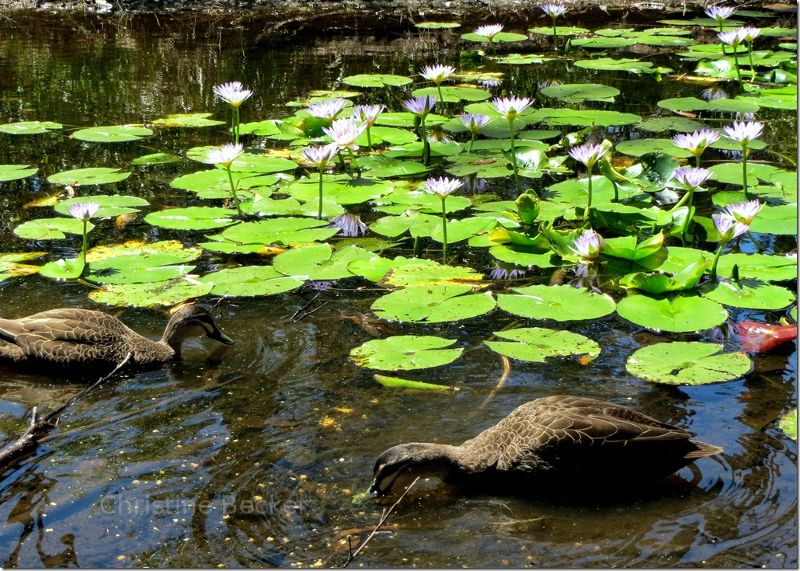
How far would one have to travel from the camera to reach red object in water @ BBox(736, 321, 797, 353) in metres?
5.04

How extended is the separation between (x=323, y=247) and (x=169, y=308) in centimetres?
107

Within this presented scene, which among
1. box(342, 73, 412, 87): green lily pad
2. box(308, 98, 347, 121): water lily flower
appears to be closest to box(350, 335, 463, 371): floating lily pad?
box(308, 98, 347, 121): water lily flower

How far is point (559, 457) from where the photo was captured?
13.3 ft

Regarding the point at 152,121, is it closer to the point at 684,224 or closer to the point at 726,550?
the point at 684,224

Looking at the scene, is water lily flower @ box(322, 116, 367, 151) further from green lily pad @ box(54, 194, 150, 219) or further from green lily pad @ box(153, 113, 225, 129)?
green lily pad @ box(153, 113, 225, 129)

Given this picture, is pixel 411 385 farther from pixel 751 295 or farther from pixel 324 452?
pixel 751 295

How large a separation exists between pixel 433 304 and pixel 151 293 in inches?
68.5

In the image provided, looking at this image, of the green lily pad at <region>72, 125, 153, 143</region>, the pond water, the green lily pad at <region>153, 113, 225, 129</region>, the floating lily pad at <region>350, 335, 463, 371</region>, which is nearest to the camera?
the pond water

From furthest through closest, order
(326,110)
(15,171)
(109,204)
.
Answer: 1. (15,171)
2. (326,110)
3. (109,204)

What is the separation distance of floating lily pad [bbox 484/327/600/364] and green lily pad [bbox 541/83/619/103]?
5.22 meters

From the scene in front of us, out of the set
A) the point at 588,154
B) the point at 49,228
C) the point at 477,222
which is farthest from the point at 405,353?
the point at 49,228

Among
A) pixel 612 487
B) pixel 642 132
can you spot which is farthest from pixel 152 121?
pixel 612 487

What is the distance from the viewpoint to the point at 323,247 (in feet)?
20.8

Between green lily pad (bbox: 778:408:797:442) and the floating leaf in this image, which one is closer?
green lily pad (bbox: 778:408:797:442)
